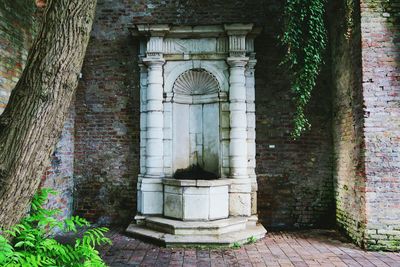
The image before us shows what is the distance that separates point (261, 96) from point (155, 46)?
2.33 metres

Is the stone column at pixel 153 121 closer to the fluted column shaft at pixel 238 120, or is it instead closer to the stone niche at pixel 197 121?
the stone niche at pixel 197 121

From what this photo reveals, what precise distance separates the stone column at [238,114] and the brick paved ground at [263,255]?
41.5 inches

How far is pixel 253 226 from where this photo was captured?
21.1ft

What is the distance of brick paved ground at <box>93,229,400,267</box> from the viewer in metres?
4.77

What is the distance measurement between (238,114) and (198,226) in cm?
222

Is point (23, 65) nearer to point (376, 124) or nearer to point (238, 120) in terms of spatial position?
point (238, 120)

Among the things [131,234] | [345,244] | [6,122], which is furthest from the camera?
[131,234]

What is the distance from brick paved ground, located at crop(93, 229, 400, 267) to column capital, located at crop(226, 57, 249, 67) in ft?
10.7

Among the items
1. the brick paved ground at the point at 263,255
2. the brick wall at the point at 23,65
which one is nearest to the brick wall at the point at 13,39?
the brick wall at the point at 23,65

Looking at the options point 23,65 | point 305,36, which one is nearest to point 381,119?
point 305,36

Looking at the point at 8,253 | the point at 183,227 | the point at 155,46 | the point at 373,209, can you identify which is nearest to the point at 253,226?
the point at 183,227

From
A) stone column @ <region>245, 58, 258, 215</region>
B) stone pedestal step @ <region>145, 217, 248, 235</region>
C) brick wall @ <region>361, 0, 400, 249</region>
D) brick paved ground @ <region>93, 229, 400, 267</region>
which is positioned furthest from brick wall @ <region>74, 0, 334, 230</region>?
brick wall @ <region>361, 0, 400, 249</region>

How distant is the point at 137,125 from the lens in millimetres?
7184

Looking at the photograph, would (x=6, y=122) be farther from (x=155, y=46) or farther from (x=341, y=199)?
(x=341, y=199)
